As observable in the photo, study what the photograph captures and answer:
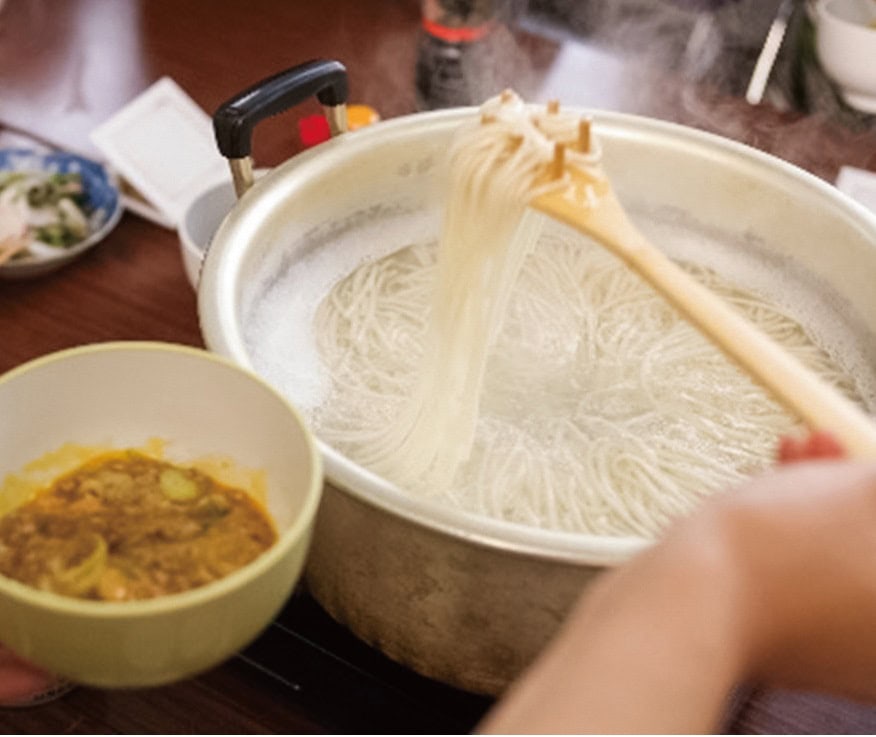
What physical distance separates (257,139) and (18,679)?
1.14 meters

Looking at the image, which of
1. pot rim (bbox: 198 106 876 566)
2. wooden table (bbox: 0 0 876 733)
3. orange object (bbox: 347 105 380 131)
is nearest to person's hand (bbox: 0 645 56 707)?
wooden table (bbox: 0 0 876 733)

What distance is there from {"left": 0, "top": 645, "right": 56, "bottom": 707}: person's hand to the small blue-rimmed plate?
660 mm

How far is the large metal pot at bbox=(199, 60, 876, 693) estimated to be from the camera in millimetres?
804

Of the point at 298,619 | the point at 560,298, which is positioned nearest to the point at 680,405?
the point at 560,298

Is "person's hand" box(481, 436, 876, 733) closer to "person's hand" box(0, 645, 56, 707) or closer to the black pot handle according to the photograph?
"person's hand" box(0, 645, 56, 707)

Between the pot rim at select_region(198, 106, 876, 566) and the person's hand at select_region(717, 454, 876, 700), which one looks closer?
the person's hand at select_region(717, 454, 876, 700)

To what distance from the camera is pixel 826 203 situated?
125cm

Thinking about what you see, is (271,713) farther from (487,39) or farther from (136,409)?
(487,39)

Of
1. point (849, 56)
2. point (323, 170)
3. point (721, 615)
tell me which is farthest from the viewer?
point (849, 56)

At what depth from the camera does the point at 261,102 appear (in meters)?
1.08

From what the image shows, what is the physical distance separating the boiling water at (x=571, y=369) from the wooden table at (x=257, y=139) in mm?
209

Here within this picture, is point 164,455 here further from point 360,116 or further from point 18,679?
point 360,116

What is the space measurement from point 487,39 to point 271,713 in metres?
1.31

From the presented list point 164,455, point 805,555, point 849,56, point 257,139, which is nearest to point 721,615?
point 805,555
